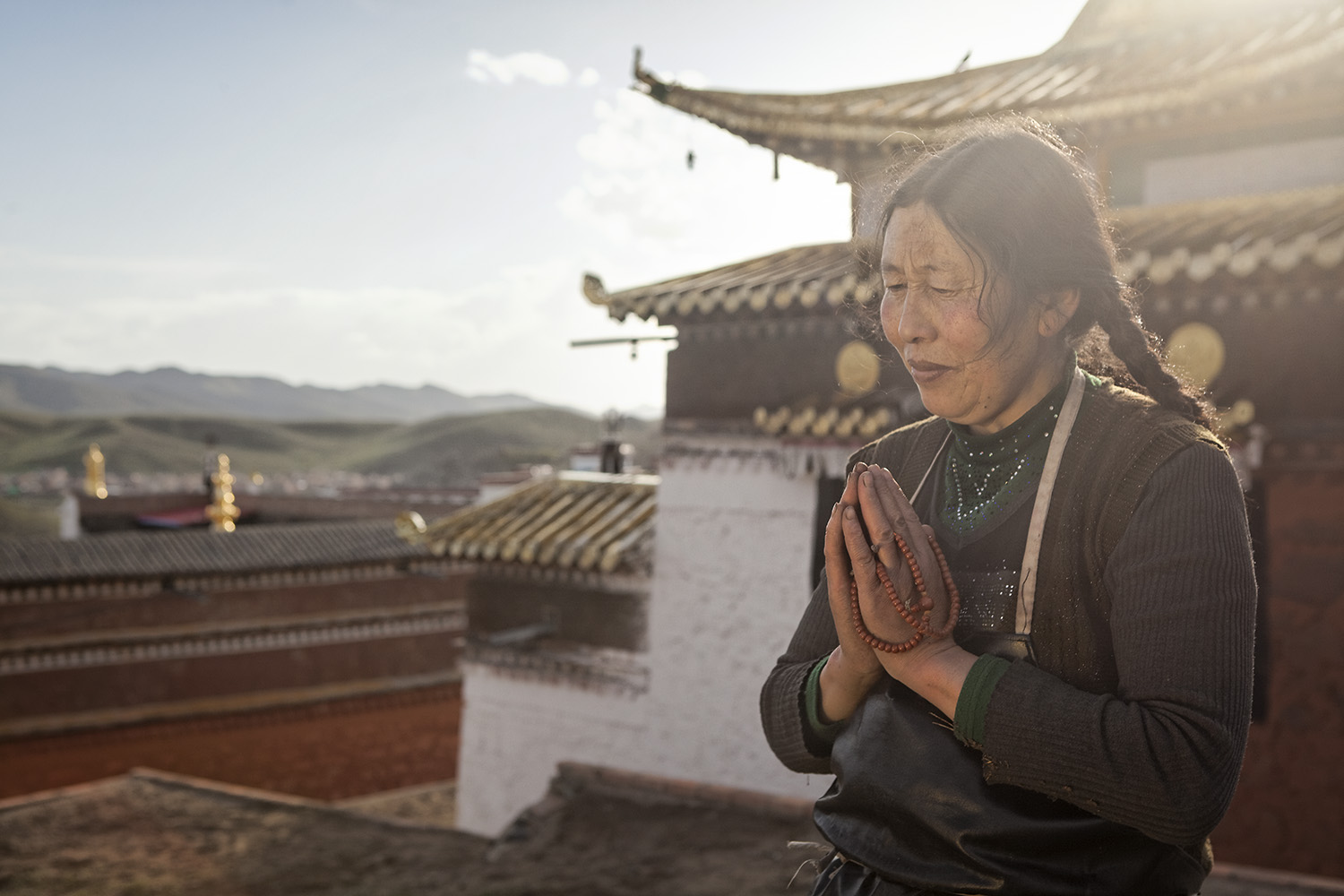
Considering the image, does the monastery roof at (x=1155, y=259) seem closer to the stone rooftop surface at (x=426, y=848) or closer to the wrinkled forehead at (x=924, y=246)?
the wrinkled forehead at (x=924, y=246)

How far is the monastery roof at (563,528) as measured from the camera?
8.05 meters

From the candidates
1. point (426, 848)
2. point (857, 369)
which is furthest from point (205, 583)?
point (857, 369)

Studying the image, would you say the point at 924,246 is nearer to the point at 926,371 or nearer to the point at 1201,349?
the point at 926,371

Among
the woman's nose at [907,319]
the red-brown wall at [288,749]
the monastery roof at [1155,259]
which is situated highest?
the monastery roof at [1155,259]

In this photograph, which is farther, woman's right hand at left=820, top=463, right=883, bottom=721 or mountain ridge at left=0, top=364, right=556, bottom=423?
mountain ridge at left=0, top=364, right=556, bottom=423

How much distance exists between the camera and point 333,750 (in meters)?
13.3

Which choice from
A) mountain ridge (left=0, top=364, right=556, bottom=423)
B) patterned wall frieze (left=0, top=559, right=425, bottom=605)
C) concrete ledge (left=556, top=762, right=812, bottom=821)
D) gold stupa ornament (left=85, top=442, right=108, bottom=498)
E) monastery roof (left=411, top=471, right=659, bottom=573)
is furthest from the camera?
mountain ridge (left=0, top=364, right=556, bottom=423)

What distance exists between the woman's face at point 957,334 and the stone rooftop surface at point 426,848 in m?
4.62

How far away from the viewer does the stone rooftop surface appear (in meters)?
5.97

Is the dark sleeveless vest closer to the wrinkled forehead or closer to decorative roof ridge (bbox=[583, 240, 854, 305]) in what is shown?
the wrinkled forehead

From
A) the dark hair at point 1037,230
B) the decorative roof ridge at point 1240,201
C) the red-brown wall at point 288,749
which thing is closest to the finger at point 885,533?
the dark hair at point 1037,230

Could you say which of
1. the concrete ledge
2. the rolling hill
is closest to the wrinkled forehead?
the concrete ledge

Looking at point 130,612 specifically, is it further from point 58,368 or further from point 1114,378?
point 58,368

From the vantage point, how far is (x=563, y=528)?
340 inches
